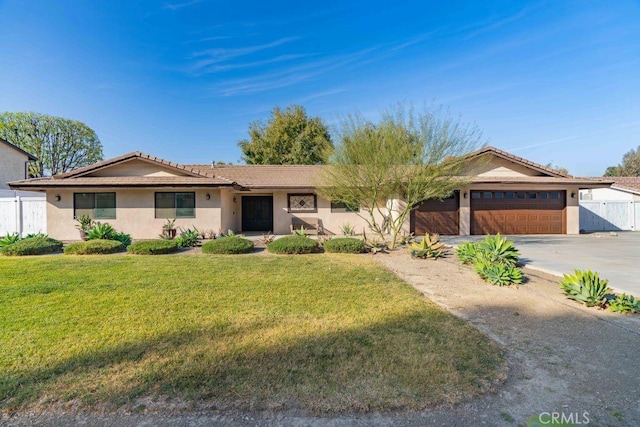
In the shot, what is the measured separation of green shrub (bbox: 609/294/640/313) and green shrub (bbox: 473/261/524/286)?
1.77m

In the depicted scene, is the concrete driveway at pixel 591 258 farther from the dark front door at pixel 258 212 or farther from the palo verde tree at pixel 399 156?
the dark front door at pixel 258 212

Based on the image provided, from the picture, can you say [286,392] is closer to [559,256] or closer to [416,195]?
[416,195]

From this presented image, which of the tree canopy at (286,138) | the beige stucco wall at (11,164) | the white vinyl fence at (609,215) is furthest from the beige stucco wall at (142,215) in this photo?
the white vinyl fence at (609,215)

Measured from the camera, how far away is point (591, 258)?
10.0 m

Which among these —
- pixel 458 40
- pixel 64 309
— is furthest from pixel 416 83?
pixel 64 309

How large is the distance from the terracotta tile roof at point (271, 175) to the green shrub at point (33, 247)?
8.61 m

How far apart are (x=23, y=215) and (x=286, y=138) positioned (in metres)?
21.7

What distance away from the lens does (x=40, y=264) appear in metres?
9.17

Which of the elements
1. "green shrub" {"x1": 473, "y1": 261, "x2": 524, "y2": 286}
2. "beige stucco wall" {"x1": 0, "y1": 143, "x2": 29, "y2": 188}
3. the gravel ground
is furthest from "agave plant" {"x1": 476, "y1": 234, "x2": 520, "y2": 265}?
"beige stucco wall" {"x1": 0, "y1": 143, "x2": 29, "y2": 188}

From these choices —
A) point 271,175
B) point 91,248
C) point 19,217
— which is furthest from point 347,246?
point 19,217

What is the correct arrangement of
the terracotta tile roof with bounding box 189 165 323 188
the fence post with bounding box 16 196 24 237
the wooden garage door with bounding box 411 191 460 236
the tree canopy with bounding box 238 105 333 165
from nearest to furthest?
the fence post with bounding box 16 196 24 237 < the wooden garage door with bounding box 411 191 460 236 < the terracotta tile roof with bounding box 189 165 323 188 < the tree canopy with bounding box 238 105 333 165

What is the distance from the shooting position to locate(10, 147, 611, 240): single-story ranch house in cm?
1494

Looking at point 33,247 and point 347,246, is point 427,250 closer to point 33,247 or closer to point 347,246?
point 347,246

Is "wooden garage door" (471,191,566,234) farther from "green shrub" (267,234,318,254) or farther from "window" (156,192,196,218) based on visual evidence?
"window" (156,192,196,218)
